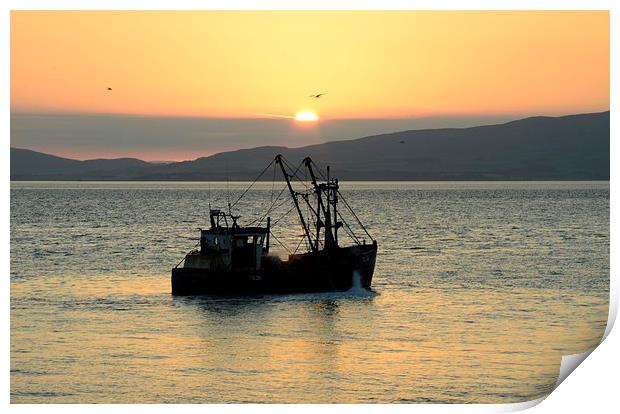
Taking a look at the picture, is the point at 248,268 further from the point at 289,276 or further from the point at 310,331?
the point at 310,331

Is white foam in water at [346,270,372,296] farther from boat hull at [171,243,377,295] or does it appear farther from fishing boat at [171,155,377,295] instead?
fishing boat at [171,155,377,295]

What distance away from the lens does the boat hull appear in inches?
1976

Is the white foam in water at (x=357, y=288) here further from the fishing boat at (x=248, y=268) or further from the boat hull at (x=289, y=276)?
the fishing boat at (x=248, y=268)

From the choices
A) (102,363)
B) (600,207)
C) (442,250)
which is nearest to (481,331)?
(102,363)

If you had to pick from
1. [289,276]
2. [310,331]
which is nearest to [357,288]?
[289,276]

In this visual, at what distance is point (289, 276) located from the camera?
51.2m

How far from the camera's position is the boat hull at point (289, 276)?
5019cm

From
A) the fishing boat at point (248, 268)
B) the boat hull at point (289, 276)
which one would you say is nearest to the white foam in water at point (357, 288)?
the boat hull at point (289, 276)

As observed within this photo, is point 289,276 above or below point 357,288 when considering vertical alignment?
above

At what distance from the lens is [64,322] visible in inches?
1745

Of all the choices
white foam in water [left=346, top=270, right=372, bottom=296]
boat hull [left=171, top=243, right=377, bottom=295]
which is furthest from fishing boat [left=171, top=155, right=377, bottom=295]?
white foam in water [left=346, top=270, right=372, bottom=296]

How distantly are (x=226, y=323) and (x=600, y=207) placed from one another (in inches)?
4957

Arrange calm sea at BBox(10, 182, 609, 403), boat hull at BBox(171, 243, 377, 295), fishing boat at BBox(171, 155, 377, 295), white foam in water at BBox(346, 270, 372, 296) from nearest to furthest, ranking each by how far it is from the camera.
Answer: calm sea at BBox(10, 182, 609, 403)
fishing boat at BBox(171, 155, 377, 295)
boat hull at BBox(171, 243, 377, 295)
white foam in water at BBox(346, 270, 372, 296)

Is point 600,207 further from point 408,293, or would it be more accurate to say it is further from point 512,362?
point 512,362
